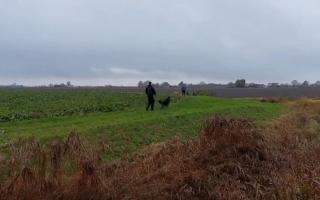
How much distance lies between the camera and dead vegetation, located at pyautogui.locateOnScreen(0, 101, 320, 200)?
466 inches

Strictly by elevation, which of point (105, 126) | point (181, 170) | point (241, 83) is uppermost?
point (181, 170)

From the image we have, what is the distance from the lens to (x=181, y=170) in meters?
13.7

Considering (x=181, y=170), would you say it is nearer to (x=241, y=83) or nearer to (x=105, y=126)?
(x=105, y=126)

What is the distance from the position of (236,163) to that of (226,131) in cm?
110

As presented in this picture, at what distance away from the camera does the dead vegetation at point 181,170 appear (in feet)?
38.8

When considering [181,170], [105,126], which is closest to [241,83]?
[105,126]

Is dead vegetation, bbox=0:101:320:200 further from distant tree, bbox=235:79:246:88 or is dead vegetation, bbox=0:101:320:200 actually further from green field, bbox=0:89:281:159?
distant tree, bbox=235:79:246:88

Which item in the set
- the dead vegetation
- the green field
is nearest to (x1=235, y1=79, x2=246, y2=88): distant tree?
the green field

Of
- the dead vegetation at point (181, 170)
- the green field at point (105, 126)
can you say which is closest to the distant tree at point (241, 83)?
the green field at point (105, 126)

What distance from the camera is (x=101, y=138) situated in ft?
70.9

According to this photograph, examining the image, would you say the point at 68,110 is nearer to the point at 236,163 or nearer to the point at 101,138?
the point at 101,138

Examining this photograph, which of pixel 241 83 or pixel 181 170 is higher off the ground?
pixel 181 170

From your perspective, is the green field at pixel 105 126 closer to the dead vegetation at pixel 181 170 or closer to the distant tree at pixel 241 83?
the dead vegetation at pixel 181 170

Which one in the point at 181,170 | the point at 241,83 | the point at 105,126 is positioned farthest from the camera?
the point at 241,83
